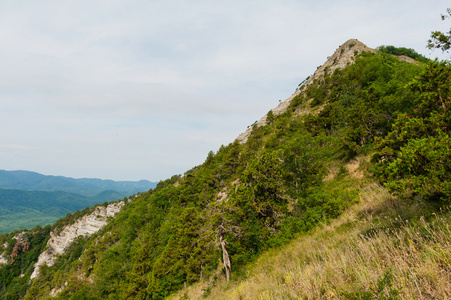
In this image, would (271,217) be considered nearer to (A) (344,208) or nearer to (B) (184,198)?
(A) (344,208)

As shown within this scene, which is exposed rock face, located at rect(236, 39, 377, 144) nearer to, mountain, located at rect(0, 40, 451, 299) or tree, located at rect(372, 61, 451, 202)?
mountain, located at rect(0, 40, 451, 299)

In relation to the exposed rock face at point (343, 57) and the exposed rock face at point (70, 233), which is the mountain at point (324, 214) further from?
the exposed rock face at point (70, 233)

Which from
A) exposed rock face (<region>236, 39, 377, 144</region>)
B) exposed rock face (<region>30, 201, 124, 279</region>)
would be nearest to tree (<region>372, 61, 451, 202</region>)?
exposed rock face (<region>236, 39, 377, 144</region>)

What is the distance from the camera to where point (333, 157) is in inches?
1180

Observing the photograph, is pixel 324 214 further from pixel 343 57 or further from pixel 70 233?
pixel 70 233

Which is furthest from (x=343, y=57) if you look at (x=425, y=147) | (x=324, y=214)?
(x=425, y=147)

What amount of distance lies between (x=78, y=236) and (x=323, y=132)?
416ft

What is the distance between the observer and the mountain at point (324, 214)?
4.90 metres

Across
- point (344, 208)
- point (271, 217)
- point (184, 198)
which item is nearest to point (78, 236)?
point (184, 198)

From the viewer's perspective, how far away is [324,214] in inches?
572

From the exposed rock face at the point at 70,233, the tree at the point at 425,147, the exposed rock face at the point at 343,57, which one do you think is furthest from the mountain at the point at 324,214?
the exposed rock face at the point at 70,233

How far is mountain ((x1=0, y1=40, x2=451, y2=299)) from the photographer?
4902 mm

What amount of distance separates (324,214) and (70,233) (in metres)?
137

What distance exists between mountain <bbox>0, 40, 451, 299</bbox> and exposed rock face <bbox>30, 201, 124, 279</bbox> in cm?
3418
